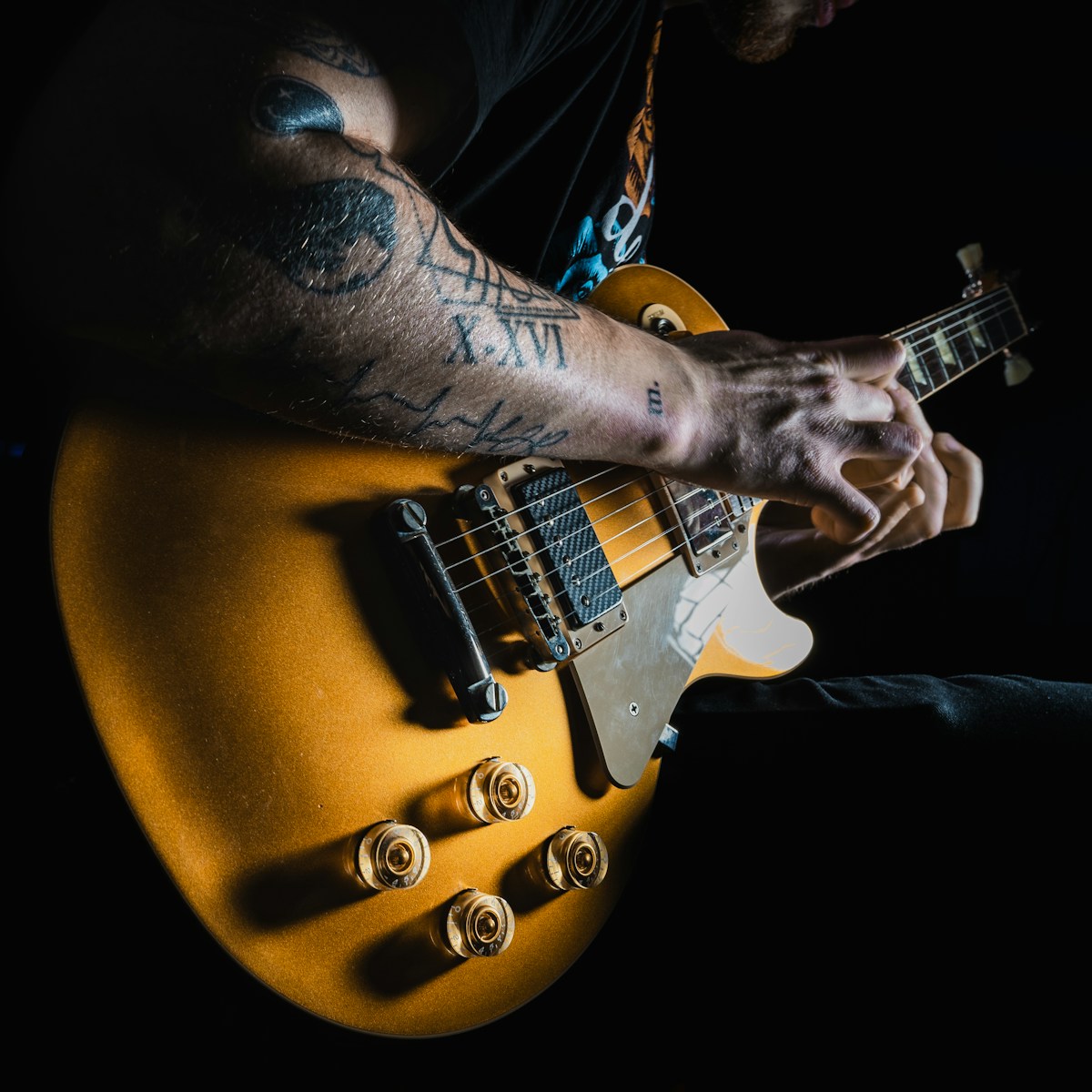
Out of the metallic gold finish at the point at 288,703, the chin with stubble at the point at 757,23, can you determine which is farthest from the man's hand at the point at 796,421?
the chin with stubble at the point at 757,23

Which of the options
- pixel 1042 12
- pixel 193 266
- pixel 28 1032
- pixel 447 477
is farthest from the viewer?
pixel 1042 12

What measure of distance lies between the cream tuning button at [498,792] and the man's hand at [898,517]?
0.68 meters

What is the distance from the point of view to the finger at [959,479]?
1.32 metres

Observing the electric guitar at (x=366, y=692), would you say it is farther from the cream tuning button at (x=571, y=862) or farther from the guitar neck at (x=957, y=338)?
the guitar neck at (x=957, y=338)

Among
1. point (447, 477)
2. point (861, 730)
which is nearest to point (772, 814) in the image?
point (861, 730)

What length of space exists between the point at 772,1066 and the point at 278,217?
48.6 inches

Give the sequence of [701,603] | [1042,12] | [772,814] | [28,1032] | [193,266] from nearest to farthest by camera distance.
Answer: [193,266], [28,1032], [701,603], [772,814], [1042,12]

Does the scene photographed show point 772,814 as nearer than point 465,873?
No

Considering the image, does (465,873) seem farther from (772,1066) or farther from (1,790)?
(772,1066)

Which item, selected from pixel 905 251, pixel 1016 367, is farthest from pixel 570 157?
pixel 1016 367

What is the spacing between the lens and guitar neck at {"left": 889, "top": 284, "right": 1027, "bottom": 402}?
4.31ft

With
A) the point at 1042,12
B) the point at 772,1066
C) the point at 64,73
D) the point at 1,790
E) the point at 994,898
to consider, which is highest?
the point at 1042,12

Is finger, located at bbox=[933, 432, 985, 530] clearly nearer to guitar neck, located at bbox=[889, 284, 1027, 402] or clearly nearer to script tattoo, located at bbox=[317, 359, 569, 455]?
guitar neck, located at bbox=[889, 284, 1027, 402]

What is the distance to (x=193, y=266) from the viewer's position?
489 mm
